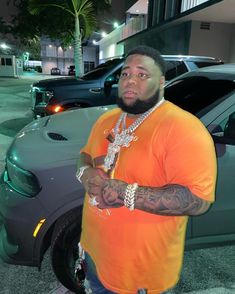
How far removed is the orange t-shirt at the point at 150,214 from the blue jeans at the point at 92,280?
0.26ft

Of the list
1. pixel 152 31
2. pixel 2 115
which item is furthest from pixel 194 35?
pixel 2 115

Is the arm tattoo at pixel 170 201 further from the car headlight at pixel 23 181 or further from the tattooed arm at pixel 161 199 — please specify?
the car headlight at pixel 23 181

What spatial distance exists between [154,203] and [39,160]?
1347 mm

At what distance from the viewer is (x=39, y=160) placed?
2506 millimetres

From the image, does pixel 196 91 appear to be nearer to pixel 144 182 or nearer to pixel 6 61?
pixel 144 182

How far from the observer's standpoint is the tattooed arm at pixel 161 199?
1.37 metres

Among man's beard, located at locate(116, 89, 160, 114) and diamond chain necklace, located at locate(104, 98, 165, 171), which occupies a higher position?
man's beard, located at locate(116, 89, 160, 114)

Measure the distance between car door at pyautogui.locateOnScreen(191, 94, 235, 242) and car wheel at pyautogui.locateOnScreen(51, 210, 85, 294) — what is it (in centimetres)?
90

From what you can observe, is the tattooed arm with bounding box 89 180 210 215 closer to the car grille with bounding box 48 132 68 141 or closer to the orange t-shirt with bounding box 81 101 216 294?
the orange t-shirt with bounding box 81 101 216 294

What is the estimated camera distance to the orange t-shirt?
4.49 ft

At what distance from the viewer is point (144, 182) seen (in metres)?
1.46

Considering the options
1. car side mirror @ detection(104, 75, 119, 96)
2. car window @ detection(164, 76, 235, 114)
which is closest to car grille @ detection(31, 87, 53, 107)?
car side mirror @ detection(104, 75, 119, 96)

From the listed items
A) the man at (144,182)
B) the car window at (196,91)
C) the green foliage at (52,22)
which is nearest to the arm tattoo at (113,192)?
the man at (144,182)

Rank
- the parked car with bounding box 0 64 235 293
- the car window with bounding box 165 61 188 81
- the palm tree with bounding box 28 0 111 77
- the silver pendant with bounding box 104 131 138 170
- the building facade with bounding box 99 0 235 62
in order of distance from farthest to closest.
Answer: the palm tree with bounding box 28 0 111 77 → the building facade with bounding box 99 0 235 62 → the car window with bounding box 165 61 188 81 → the parked car with bounding box 0 64 235 293 → the silver pendant with bounding box 104 131 138 170
